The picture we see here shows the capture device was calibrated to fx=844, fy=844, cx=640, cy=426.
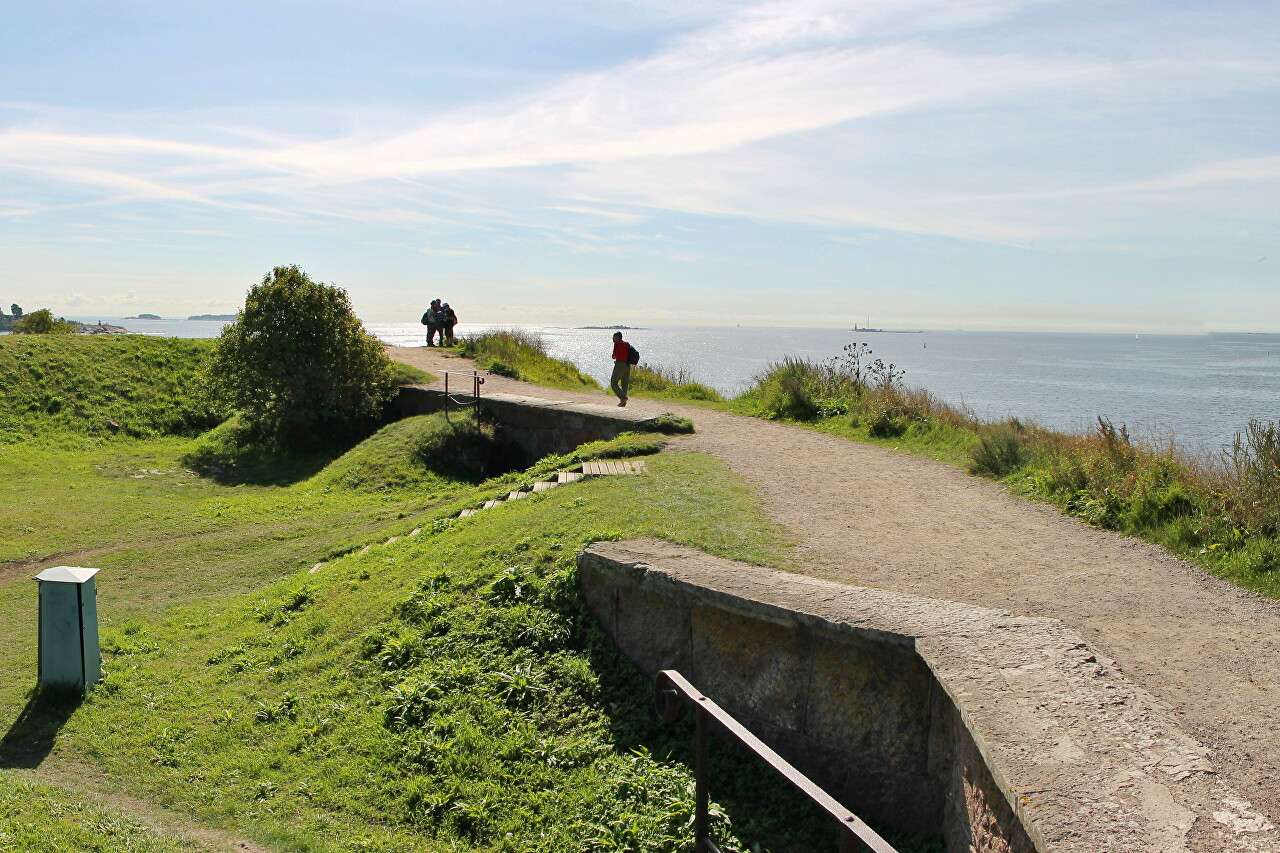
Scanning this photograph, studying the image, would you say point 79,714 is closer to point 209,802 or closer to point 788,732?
point 209,802

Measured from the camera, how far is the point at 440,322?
26.5 meters

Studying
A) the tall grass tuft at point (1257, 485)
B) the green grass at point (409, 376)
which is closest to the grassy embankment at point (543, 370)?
the green grass at point (409, 376)

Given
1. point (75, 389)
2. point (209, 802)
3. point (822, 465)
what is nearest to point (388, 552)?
point (209, 802)

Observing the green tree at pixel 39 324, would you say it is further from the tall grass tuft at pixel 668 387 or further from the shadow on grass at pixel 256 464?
the tall grass tuft at pixel 668 387

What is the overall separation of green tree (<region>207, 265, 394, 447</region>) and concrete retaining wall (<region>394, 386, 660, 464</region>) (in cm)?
236

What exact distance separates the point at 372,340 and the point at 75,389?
6.62m

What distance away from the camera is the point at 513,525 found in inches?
297

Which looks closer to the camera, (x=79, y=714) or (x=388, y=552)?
(x=79, y=714)

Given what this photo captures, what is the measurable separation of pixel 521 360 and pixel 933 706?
66.2 feet

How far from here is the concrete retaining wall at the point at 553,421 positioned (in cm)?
1299

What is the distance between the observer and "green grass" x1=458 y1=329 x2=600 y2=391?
21156mm

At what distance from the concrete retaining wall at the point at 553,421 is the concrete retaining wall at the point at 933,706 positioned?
7.07m

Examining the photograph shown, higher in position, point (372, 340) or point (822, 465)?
point (372, 340)

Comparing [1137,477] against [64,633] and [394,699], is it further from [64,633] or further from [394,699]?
[64,633]
